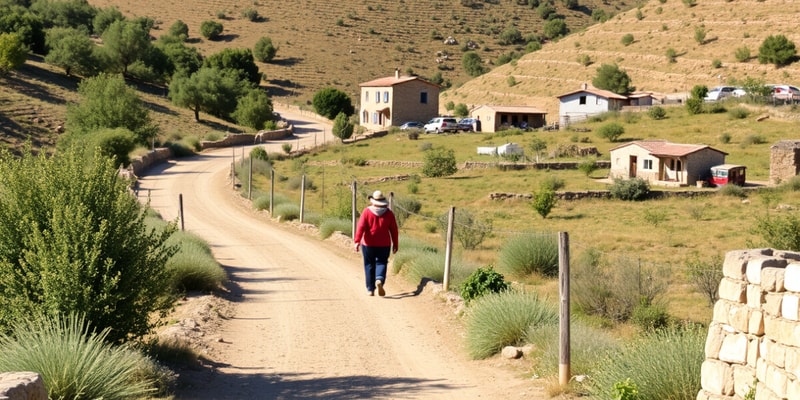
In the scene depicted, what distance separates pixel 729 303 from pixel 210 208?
2593 cm

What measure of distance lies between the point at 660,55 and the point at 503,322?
87194mm

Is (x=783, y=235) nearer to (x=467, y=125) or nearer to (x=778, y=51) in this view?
(x=467, y=125)

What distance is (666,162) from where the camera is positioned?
4547 centimetres

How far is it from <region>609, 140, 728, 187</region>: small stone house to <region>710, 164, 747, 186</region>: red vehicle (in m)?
1.11

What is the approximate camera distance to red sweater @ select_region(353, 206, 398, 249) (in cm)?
1345

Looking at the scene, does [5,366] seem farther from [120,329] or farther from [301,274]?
[301,274]

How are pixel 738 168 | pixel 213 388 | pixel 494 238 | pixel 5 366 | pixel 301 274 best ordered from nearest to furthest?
pixel 5 366, pixel 213 388, pixel 301 274, pixel 494 238, pixel 738 168

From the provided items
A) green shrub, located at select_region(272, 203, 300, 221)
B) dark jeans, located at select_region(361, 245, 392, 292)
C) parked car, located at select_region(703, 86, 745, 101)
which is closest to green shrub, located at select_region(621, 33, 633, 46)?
parked car, located at select_region(703, 86, 745, 101)

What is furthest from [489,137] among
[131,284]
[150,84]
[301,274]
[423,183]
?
[131,284]

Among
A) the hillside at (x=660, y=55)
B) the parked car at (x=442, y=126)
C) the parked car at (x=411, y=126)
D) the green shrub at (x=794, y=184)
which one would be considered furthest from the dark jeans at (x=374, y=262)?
the hillside at (x=660, y=55)

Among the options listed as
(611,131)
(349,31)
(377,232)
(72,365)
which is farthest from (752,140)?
(349,31)

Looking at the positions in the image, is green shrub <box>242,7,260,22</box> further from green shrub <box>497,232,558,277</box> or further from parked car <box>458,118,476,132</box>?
green shrub <box>497,232,558,277</box>

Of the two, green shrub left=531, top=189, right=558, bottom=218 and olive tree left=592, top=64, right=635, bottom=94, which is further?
olive tree left=592, top=64, right=635, bottom=94

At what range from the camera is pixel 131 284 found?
31.1ft
